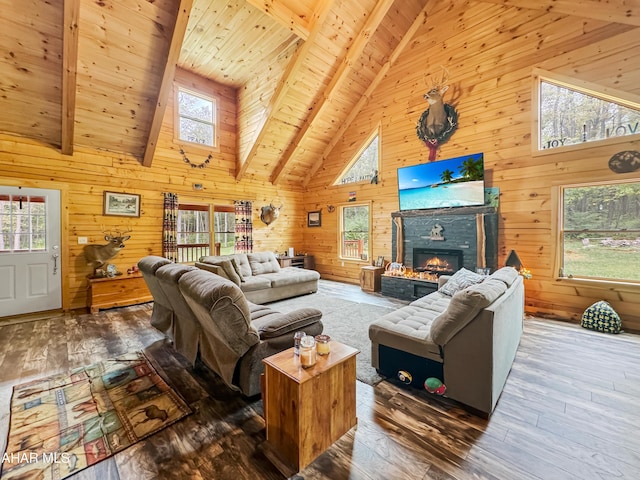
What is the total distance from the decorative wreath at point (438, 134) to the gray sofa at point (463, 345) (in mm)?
3569

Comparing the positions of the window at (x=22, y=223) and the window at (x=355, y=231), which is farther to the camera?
the window at (x=355, y=231)

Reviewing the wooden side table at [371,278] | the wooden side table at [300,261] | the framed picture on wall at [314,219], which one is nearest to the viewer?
the wooden side table at [371,278]

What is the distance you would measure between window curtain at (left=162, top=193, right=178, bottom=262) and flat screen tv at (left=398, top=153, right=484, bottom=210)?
480cm

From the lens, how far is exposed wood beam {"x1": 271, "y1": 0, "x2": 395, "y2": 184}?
4679 millimetres

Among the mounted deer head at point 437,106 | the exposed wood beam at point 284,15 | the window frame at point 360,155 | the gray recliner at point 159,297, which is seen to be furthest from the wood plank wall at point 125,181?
the mounted deer head at point 437,106

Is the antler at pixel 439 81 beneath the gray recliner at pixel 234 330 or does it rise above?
above

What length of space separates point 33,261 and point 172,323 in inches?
126

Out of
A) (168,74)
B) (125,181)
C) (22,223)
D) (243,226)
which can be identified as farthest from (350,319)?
(22,223)

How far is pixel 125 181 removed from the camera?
509 centimetres

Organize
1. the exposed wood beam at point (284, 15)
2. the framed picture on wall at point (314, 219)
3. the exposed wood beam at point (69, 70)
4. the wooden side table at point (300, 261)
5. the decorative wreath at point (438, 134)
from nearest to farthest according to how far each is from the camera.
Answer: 1. the exposed wood beam at point (69, 70)
2. the exposed wood beam at point (284, 15)
3. the decorative wreath at point (438, 134)
4. the wooden side table at point (300, 261)
5. the framed picture on wall at point (314, 219)

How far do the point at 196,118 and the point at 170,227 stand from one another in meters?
2.51

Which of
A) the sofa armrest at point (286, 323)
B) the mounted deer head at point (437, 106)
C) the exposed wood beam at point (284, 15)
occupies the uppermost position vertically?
the exposed wood beam at point (284, 15)

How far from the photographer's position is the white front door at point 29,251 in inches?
158

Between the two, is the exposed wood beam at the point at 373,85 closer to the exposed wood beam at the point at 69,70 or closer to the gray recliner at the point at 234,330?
the exposed wood beam at the point at 69,70
